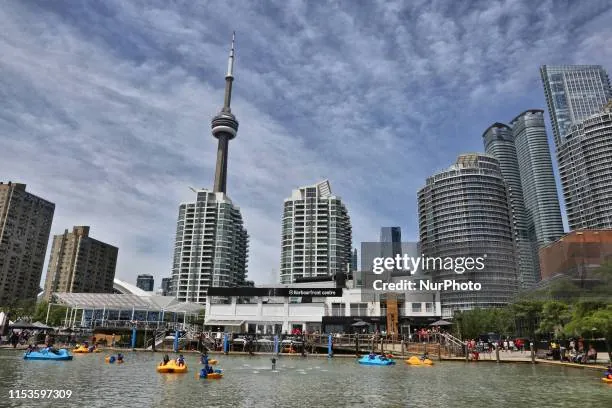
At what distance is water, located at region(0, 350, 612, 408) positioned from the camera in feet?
93.7

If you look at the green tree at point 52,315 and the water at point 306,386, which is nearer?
the water at point 306,386

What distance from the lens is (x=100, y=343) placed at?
80.4 m

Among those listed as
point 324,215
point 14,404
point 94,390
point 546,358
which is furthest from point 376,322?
point 324,215

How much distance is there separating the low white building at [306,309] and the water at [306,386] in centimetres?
4886

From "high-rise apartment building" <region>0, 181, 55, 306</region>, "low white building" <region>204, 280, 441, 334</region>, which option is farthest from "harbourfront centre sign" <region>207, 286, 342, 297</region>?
"high-rise apartment building" <region>0, 181, 55, 306</region>

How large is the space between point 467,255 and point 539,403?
571 ft

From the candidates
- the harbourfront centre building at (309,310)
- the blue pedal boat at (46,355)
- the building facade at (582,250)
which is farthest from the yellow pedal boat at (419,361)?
the building facade at (582,250)

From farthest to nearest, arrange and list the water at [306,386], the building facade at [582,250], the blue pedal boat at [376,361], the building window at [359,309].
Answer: the building facade at [582,250] → the building window at [359,309] → the blue pedal boat at [376,361] → the water at [306,386]

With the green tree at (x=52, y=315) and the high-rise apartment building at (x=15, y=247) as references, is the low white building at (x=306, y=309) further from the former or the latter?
the high-rise apartment building at (x=15, y=247)

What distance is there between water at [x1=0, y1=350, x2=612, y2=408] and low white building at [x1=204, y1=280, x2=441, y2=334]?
48.9 metres

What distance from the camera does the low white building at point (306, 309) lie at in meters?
99.4

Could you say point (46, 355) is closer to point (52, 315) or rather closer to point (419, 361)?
point (419, 361)

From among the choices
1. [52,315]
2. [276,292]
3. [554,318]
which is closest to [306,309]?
[276,292]

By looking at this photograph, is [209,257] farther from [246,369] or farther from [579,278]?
[246,369]
